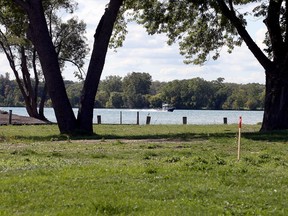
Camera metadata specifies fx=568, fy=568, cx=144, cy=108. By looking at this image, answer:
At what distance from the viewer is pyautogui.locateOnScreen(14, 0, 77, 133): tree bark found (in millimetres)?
26312

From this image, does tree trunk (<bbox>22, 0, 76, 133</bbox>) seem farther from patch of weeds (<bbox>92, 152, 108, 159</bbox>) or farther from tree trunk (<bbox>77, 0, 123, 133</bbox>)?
patch of weeds (<bbox>92, 152, 108, 159</bbox>)

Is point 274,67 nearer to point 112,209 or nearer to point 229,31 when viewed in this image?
point 229,31

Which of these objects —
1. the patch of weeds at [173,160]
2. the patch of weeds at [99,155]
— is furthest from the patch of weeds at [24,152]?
the patch of weeds at [173,160]

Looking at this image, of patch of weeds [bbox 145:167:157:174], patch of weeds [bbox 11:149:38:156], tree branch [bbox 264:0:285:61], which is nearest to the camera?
patch of weeds [bbox 145:167:157:174]

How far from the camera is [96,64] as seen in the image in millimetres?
26734

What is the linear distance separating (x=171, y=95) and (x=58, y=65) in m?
82.7

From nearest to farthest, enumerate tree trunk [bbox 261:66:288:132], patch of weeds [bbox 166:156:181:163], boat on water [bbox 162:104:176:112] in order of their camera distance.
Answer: patch of weeds [bbox 166:156:181:163], tree trunk [bbox 261:66:288:132], boat on water [bbox 162:104:176:112]

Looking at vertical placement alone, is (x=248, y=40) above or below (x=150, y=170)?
above

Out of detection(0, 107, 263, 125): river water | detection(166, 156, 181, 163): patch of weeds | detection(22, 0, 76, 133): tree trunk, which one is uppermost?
detection(22, 0, 76, 133): tree trunk

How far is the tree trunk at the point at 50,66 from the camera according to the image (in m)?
26.3

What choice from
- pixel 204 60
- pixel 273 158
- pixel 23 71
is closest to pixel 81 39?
pixel 23 71

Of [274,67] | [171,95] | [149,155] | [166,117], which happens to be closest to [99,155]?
[149,155]

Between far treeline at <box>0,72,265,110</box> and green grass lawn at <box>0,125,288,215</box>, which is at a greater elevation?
far treeline at <box>0,72,265,110</box>

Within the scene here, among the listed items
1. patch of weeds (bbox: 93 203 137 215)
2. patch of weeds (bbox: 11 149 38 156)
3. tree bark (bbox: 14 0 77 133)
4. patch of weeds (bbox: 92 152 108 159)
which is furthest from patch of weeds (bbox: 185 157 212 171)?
tree bark (bbox: 14 0 77 133)
